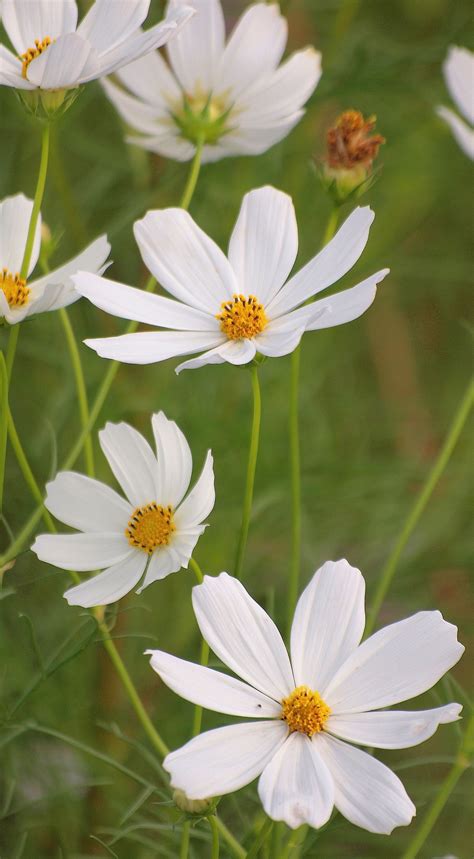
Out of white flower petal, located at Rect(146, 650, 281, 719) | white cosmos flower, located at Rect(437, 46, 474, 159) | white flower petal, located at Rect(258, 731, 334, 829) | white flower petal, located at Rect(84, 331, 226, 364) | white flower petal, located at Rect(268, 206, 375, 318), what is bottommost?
white flower petal, located at Rect(258, 731, 334, 829)

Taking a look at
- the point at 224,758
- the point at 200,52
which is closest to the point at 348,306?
the point at 224,758

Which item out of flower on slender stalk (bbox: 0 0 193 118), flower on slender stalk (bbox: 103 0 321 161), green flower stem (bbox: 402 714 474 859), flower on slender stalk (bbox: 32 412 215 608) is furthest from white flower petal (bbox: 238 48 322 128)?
green flower stem (bbox: 402 714 474 859)

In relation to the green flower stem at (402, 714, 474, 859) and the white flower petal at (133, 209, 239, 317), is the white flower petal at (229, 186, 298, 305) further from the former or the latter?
the green flower stem at (402, 714, 474, 859)

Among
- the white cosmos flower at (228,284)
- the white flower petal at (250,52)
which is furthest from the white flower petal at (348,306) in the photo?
the white flower petal at (250,52)

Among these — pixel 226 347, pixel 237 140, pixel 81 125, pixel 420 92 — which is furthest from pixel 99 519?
pixel 81 125

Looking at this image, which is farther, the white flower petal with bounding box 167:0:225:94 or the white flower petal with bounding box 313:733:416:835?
the white flower petal with bounding box 167:0:225:94

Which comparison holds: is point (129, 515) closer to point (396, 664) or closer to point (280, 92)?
point (396, 664)
